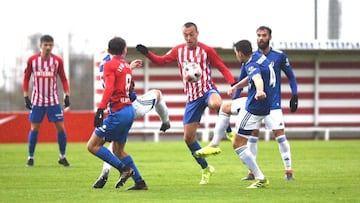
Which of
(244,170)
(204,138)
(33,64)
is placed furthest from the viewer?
(204,138)

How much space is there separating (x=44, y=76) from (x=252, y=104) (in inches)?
263

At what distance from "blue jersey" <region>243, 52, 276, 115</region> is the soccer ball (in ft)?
2.48

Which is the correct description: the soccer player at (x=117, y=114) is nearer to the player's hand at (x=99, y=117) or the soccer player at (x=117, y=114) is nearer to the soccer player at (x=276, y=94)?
the player's hand at (x=99, y=117)

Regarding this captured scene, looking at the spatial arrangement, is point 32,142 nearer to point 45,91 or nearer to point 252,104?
point 45,91

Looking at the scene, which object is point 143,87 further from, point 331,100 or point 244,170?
point 244,170

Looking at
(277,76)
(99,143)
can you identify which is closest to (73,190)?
(99,143)

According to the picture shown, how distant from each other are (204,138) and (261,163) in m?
11.7

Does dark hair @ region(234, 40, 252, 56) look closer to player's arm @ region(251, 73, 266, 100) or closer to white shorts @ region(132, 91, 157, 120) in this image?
player's arm @ region(251, 73, 266, 100)

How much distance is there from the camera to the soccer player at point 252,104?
1453 centimetres

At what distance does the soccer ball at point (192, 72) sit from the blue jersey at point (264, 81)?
0.76 meters

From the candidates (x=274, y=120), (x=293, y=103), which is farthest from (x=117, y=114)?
(x=293, y=103)

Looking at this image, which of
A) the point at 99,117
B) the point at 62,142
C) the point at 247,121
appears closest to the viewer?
the point at 99,117

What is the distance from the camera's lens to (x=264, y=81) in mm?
15055

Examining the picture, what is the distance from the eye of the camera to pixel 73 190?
47.2 ft
